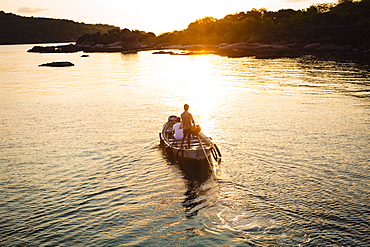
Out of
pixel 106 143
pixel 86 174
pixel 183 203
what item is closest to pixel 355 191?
pixel 183 203

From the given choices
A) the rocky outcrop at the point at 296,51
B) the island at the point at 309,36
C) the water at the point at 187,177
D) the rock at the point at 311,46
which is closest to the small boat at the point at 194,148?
the water at the point at 187,177

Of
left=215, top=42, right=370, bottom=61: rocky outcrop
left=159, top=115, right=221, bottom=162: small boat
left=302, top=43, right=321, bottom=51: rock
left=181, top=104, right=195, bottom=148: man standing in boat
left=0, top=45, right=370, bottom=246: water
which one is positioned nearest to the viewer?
left=0, top=45, right=370, bottom=246: water

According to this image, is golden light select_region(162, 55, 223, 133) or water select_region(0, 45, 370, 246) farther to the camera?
golden light select_region(162, 55, 223, 133)

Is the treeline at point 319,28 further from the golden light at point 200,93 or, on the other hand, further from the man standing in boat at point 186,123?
the man standing in boat at point 186,123

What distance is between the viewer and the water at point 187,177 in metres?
14.0

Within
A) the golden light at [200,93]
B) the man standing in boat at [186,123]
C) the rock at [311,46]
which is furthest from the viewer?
the rock at [311,46]

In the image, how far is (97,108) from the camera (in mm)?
39219

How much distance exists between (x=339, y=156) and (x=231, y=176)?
25.2ft

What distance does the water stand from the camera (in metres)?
14.0

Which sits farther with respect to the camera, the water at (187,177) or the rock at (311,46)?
the rock at (311,46)

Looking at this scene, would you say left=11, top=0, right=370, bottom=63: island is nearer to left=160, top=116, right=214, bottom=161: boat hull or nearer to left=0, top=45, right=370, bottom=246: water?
left=0, top=45, right=370, bottom=246: water

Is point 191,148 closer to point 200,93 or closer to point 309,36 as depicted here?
point 200,93

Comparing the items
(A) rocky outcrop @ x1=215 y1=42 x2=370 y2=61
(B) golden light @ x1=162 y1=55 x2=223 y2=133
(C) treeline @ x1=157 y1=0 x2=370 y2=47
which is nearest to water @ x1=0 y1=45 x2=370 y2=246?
(B) golden light @ x1=162 y1=55 x2=223 y2=133

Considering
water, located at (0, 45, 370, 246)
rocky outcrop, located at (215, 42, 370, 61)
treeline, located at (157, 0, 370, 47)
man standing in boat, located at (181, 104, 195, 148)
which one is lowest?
water, located at (0, 45, 370, 246)
